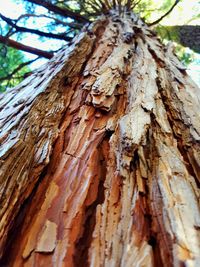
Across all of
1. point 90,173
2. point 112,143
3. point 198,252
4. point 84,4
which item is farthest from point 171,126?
point 84,4

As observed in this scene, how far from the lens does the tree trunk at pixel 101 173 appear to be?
2.06ft

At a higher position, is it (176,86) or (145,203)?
(176,86)

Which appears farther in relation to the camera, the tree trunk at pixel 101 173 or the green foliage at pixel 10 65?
Answer: the green foliage at pixel 10 65

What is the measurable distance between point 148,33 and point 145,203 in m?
1.84

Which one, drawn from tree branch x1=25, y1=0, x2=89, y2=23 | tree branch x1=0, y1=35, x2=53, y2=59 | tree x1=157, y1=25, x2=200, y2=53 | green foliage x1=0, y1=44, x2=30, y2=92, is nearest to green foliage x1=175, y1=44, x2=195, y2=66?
tree x1=157, y1=25, x2=200, y2=53

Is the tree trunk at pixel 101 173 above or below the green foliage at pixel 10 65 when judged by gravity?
below

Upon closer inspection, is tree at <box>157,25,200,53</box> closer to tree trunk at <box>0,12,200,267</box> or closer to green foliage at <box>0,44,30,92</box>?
green foliage at <box>0,44,30,92</box>

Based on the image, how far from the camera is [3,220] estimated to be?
2.14 ft

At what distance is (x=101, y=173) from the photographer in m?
0.87

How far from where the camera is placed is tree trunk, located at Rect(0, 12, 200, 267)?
0.63 meters

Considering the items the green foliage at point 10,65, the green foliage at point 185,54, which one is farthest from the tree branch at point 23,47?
the green foliage at point 185,54

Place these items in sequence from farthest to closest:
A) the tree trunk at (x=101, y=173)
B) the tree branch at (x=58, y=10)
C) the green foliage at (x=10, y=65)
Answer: the green foliage at (x=10, y=65) → the tree branch at (x=58, y=10) → the tree trunk at (x=101, y=173)

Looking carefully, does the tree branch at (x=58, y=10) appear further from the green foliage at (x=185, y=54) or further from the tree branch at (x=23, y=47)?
the green foliage at (x=185, y=54)

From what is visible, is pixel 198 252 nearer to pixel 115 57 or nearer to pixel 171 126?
pixel 171 126
